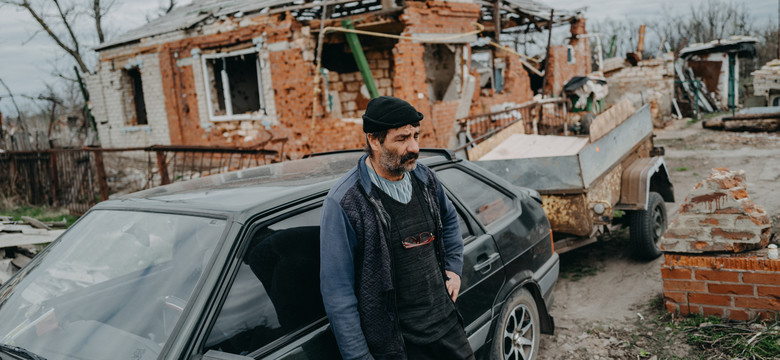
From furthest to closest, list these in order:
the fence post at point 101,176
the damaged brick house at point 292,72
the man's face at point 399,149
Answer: the damaged brick house at point 292,72 → the fence post at point 101,176 → the man's face at point 399,149

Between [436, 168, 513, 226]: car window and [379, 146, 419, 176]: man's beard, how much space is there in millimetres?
1010

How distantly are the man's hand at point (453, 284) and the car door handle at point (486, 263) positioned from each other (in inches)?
17.2

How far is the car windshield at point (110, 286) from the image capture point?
6.10 ft

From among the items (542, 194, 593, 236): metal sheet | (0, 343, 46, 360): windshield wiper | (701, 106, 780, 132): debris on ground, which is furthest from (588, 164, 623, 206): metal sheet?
(701, 106, 780, 132): debris on ground

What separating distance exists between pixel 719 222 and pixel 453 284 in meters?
2.46

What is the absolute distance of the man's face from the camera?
2.00m

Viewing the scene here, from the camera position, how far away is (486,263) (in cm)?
283

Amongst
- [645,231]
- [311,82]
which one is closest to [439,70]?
[311,82]

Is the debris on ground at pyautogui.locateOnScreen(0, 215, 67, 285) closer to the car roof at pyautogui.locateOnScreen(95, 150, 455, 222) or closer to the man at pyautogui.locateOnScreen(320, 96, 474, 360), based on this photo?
the car roof at pyautogui.locateOnScreen(95, 150, 455, 222)

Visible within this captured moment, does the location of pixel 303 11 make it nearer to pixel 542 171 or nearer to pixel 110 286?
pixel 542 171

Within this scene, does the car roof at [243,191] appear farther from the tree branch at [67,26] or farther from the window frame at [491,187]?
the tree branch at [67,26]

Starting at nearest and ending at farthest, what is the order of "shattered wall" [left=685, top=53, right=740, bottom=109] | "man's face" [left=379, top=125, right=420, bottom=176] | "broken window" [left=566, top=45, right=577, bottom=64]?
"man's face" [left=379, top=125, right=420, bottom=176]
"broken window" [left=566, top=45, right=577, bottom=64]
"shattered wall" [left=685, top=53, right=740, bottom=109]

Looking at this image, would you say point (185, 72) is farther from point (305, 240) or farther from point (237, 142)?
point (305, 240)

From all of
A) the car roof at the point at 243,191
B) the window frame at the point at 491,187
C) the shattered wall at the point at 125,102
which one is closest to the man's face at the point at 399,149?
the car roof at the point at 243,191
